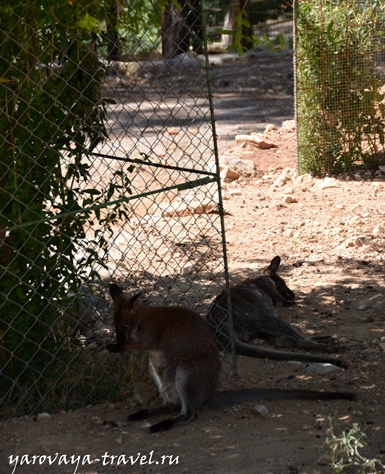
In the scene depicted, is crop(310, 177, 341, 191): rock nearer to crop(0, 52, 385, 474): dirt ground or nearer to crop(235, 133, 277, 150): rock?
crop(0, 52, 385, 474): dirt ground

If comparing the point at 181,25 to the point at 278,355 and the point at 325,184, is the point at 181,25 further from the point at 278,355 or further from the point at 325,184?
the point at 278,355

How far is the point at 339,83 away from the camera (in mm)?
11188

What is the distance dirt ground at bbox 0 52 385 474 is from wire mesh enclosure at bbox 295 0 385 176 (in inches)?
15.7

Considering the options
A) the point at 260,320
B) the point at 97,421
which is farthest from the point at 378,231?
the point at 97,421

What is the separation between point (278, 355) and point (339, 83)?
6153 millimetres

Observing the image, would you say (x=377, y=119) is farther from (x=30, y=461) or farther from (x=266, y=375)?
(x=30, y=461)

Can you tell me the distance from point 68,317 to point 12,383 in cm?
60

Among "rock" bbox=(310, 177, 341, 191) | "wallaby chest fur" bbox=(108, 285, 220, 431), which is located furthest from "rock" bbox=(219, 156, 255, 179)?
"wallaby chest fur" bbox=(108, 285, 220, 431)

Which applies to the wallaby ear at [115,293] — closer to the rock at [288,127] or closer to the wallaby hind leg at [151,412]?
the wallaby hind leg at [151,412]

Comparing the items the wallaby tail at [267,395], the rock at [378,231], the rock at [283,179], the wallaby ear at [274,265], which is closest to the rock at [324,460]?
the wallaby tail at [267,395]

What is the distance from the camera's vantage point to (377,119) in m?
11.4

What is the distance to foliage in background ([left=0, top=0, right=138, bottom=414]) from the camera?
4.70 metres

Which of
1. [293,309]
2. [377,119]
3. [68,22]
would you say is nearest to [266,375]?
[293,309]

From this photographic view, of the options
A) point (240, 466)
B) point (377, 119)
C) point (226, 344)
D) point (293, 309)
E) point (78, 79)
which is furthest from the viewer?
point (377, 119)
